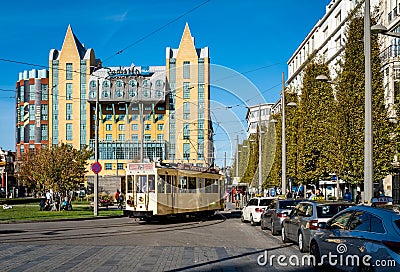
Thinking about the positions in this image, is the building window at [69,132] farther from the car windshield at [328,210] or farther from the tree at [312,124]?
the car windshield at [328,210]

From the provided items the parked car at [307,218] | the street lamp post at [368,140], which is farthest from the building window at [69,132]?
the street lamp post at [368,140]

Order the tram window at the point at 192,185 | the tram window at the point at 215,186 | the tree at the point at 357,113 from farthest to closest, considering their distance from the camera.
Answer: the tram window at the point at 215,186
the tram window at the point at 192,185
the tree at the point at 357,113

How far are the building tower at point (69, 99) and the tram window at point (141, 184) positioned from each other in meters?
66.2

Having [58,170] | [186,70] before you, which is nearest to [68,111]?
[186,70]

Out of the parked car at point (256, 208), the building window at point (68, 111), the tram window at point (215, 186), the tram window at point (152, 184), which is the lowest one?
the parked car at point (256, 208)

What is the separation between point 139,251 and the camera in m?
15.2

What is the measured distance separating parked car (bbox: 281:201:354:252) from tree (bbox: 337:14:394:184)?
12.3 meters

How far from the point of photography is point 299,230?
1585 cm

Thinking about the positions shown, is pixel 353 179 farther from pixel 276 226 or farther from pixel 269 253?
pixel 269 253

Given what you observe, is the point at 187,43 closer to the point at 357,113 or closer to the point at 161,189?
the point at 357,113

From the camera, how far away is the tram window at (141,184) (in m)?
27.2

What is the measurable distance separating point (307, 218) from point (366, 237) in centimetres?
602

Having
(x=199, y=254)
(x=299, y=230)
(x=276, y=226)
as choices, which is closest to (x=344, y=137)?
(x=276, y=226)

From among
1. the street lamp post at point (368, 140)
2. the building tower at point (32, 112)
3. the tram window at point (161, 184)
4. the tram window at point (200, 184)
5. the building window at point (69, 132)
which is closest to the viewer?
the street lamp post at point (368, 140)
